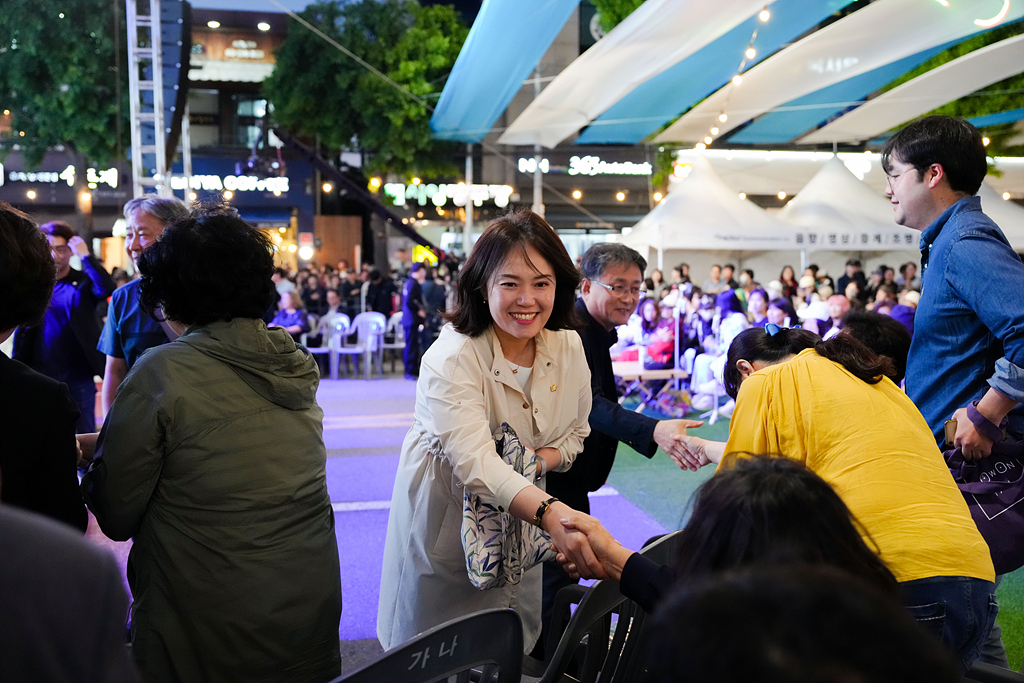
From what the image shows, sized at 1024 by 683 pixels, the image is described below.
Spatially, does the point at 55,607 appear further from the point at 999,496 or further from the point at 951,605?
the point at 999,496

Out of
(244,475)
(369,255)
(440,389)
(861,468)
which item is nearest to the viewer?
(861,468)

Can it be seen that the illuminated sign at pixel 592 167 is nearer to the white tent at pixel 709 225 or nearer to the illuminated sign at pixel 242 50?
the illuminated sign at pixel 242 50

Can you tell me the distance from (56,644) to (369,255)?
78.4 ft

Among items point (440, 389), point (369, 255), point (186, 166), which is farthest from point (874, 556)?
point (369, 255)

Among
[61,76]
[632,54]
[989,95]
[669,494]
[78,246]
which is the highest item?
[61,76]

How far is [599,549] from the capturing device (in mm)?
1625

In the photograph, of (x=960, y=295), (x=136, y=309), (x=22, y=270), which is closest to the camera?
(x=22, y=270)

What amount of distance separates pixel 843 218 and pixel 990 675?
37.4 feet

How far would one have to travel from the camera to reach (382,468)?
6.17 m

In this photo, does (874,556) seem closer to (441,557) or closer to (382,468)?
(441,557)

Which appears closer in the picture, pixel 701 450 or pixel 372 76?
pixel 701 450

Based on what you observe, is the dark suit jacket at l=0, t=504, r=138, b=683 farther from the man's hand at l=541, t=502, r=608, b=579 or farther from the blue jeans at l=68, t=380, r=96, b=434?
the blue jeans at l=68, t=380, r=96, b=434

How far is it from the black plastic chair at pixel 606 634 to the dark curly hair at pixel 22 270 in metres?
1.25

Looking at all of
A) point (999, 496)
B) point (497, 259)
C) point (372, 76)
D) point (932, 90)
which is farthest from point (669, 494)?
point (372, 76)
